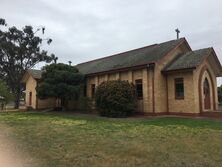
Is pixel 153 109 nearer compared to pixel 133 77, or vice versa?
pixel 153 109

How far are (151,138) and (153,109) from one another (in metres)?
11.8

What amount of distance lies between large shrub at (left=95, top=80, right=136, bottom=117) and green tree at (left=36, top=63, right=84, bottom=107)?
6.14 metres

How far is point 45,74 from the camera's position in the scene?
31.1 m

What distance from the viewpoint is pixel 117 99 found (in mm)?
23250

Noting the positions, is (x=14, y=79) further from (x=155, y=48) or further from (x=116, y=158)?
(x=116, y=158)

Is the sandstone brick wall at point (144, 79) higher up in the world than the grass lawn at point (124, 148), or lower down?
higher up

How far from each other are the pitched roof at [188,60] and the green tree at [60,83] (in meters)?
9.93

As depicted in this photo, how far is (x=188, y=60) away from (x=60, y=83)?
12.4 metres

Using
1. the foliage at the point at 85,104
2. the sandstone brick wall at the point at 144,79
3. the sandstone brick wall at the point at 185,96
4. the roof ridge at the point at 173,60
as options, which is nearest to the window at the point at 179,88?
the sandstone brick wall at the point at 185,96

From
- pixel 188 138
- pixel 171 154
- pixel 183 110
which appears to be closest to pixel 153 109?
pixel 183 110

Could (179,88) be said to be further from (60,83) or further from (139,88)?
(60,83)

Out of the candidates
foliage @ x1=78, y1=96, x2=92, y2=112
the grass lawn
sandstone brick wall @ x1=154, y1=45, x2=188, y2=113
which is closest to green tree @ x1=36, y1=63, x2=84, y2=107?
foliage @ x1=78, y1=96, x2=92, y2=112

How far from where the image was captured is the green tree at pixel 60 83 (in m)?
29.5

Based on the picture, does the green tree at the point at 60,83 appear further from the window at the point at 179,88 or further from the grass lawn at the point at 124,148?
the grass lawn at the point at 124,148
